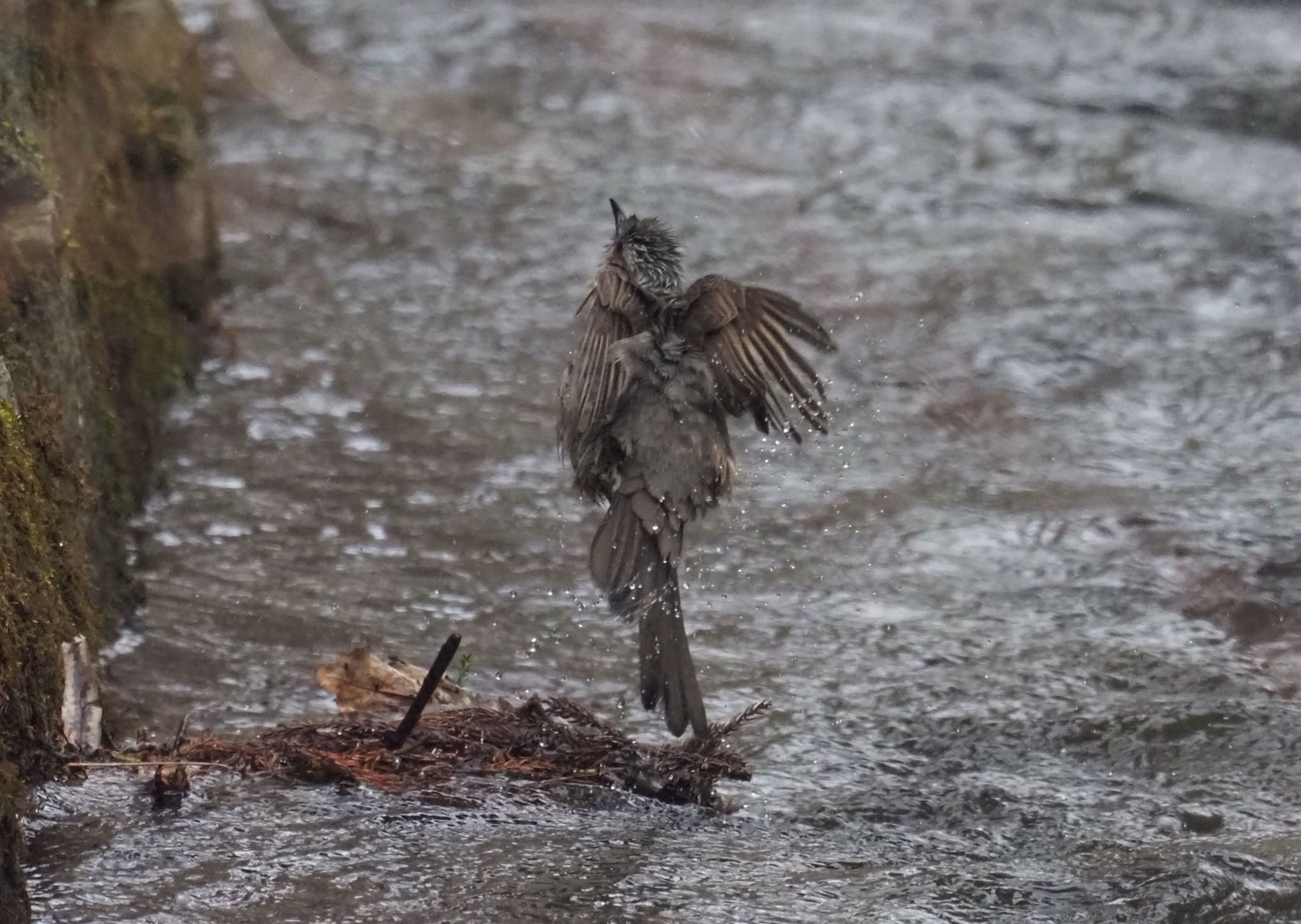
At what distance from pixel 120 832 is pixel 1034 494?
431cm

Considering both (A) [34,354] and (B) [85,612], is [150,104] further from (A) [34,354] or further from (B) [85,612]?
(B) [85,612]

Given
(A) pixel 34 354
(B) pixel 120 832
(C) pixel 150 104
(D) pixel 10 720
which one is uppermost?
(C) pixel 150 104

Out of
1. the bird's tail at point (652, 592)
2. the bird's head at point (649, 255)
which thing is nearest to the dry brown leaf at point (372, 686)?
the bird's tail at point (652, 592)

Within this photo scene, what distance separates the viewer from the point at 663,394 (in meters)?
4.44

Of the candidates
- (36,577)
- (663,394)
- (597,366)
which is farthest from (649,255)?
(36,577)

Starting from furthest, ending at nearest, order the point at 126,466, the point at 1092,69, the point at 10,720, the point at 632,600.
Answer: the point at 1092,69, the point at 126,466, the point at 632,600, the point at 10,720

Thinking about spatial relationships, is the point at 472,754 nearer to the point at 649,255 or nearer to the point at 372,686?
the point at 372,686

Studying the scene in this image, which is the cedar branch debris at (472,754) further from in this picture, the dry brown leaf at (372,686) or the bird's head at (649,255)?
the bird's head at (649,255)

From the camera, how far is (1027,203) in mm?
10078

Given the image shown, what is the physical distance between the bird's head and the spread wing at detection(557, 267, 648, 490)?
46mm

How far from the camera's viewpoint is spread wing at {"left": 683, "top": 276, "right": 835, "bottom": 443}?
4.52 meters

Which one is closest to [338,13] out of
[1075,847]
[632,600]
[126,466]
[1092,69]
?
[1092,69]

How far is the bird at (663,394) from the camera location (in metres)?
4.31

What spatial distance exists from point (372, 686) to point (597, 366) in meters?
1.10
